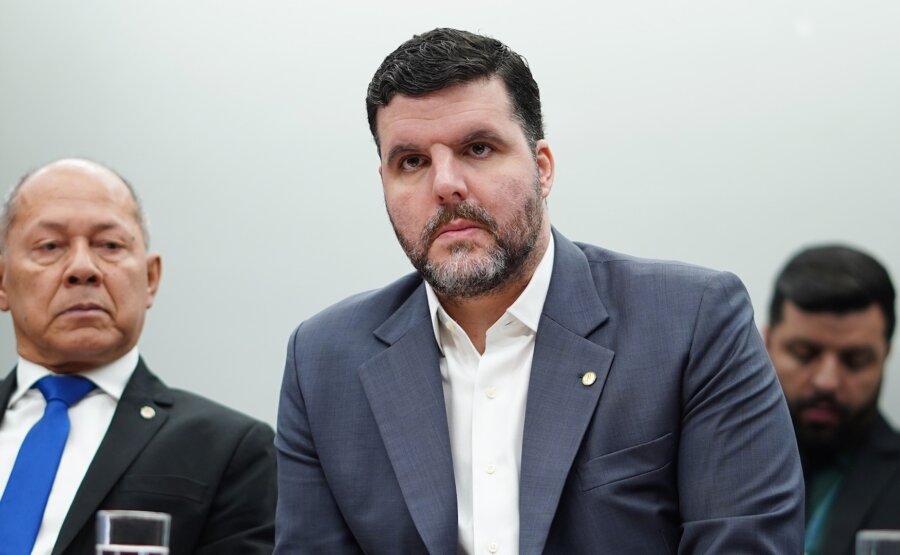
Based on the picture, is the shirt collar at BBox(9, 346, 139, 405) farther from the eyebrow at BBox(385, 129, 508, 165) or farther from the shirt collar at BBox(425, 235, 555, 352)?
the eyebrow at BBox(385, 129, 508, 165)

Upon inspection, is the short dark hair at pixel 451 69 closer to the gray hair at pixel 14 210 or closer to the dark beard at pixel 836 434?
the gray hair at pixel 14 210

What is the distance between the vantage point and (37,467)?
2865 mm

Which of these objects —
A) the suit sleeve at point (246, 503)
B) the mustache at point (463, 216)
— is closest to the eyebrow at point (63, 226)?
the suit sleeve at point (246, 503)

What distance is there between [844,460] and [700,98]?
1.04 metres

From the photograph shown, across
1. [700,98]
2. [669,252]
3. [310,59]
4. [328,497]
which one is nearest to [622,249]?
[669,252]

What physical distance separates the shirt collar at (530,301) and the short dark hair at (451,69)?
245 mm

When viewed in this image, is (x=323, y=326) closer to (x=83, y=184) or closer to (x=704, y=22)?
(x=83, y=184)

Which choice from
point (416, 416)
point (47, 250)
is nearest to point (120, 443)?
point (47, 250)

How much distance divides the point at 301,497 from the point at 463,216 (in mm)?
638

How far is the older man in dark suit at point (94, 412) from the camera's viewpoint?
2.83 m

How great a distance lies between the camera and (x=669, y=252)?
332 cm

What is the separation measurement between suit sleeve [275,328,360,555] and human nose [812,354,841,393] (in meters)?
1.43

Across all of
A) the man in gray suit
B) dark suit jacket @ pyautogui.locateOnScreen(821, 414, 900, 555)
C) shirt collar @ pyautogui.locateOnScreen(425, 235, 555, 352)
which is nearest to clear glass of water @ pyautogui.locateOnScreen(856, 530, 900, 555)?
the man in gray suit

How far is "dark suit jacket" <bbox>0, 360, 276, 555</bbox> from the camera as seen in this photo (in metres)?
2.82
